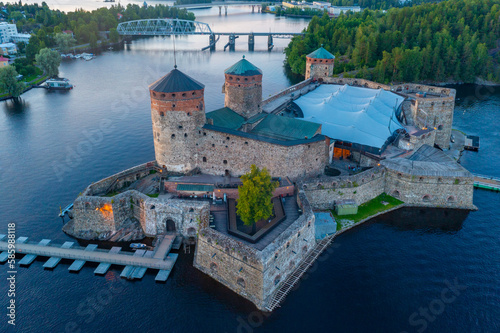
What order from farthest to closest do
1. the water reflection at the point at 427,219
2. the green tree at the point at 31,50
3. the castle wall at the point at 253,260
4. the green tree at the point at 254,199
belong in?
1. the green tree at the point at 31,50
2. the water reflection at the point at 427,219
3. the green tree at the point at 254,199
4. the castle wall at the point at 253,260

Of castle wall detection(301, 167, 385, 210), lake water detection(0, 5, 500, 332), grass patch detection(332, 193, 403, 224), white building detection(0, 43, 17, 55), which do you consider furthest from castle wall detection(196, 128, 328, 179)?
white building detection(0, 43, 17, 55)

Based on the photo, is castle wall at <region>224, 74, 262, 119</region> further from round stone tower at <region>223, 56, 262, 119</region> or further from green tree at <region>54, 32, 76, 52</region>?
green tree at <region>54, 32, 76, 52</region>

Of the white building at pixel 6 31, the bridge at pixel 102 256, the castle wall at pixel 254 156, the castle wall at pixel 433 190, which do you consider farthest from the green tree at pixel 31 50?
the castle wall at pixel 433 190

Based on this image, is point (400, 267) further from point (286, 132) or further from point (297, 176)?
point (286, 132)

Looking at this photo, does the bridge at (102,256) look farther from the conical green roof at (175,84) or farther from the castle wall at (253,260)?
the conical green roof at (175,84)

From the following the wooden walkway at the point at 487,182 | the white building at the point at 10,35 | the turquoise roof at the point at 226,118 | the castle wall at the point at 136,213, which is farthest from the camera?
the white building at the point at 10,35

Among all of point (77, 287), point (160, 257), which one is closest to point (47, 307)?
point (77, 287)
